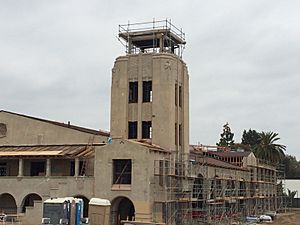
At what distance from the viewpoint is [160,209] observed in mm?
46219

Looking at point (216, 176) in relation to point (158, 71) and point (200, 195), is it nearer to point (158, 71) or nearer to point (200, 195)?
point (200, 195)

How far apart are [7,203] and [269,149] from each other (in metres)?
55.7

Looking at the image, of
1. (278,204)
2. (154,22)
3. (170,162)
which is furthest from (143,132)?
(278,204)

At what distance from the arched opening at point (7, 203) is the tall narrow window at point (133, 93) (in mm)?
15660

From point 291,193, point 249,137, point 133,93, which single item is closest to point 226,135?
point 249,137

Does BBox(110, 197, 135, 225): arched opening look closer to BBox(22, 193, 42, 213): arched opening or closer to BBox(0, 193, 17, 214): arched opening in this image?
BBox(22, 193, 42, 213): arched opening

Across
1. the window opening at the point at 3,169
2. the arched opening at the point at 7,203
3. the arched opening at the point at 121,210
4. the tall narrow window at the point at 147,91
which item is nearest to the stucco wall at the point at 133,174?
the arched opening at the point at 121,210

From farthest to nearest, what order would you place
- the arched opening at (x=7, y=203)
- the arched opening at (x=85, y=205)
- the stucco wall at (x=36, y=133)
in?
the stucco wall at (x=36, y=133) < the arched opening at (x=7, y=203) < the arched opening at (x=85, y=205)

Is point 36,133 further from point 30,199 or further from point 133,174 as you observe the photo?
point 133,174

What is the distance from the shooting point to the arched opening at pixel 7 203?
170 feet

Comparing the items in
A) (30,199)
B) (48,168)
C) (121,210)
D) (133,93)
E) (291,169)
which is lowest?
(121,210)

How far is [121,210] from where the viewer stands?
1939 inches

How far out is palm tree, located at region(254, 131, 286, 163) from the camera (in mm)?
94875

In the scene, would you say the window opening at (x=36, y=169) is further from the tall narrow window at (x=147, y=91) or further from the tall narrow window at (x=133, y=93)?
the tall narrow window at (x=147, y=91)
